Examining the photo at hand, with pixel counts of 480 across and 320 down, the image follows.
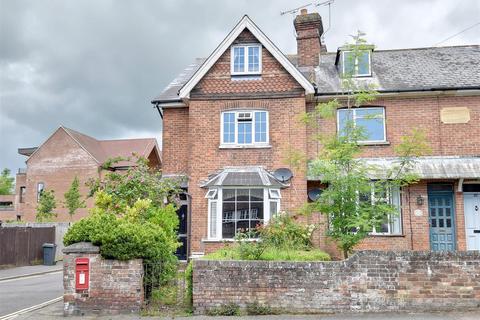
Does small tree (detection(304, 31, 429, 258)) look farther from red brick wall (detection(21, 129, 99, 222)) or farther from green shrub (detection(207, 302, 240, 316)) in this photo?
red brick wall (detection(21, 129, 99, 222))

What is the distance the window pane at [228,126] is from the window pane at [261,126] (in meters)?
0.90

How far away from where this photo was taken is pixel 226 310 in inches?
348

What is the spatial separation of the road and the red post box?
7.29ft

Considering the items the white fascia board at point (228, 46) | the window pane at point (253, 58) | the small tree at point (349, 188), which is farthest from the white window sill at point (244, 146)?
the small tree at point (349, 188)

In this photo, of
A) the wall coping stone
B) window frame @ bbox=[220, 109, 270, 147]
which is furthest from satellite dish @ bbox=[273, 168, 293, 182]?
the wall coping stone

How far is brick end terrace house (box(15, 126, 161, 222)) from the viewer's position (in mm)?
46156

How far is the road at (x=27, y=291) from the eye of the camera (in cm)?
1107

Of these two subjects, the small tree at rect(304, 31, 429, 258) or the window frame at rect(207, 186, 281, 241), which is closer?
the small tree at rect(304, 31, 429, 258)

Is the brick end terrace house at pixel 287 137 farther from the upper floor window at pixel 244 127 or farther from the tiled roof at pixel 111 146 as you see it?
the tiled roof at pixel 111 146

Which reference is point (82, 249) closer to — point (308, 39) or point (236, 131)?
point (236, 131)

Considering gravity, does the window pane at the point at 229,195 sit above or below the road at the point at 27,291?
above

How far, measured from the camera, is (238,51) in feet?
54.3

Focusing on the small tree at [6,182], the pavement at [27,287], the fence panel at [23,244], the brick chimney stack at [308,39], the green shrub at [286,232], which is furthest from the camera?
the small tree at [6,182]

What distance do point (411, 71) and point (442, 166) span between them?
4.24 metres
